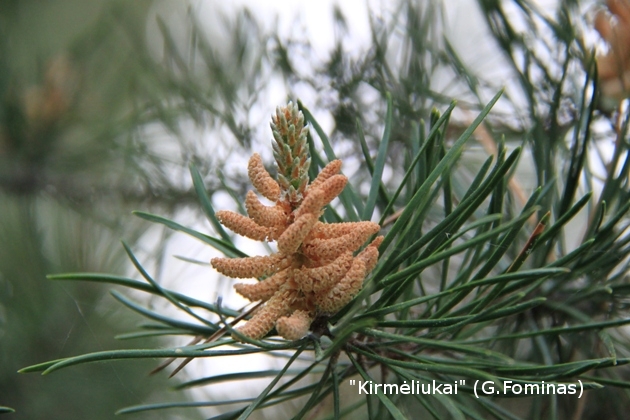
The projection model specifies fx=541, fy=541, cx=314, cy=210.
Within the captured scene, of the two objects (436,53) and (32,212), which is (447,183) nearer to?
(436,53)

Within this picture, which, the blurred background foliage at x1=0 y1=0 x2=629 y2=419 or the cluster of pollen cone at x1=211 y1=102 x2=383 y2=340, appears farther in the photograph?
the blurred background foliage at x1=0 y1=0 x2=629 y2=419

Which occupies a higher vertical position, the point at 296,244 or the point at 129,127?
the point at 129,127

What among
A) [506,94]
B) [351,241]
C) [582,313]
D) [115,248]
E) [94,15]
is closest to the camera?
[351,241]

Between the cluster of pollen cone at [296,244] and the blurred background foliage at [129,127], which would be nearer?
the cluster of pollen cone at [296,244]

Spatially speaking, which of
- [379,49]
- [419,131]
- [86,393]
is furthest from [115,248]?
[419,131]
